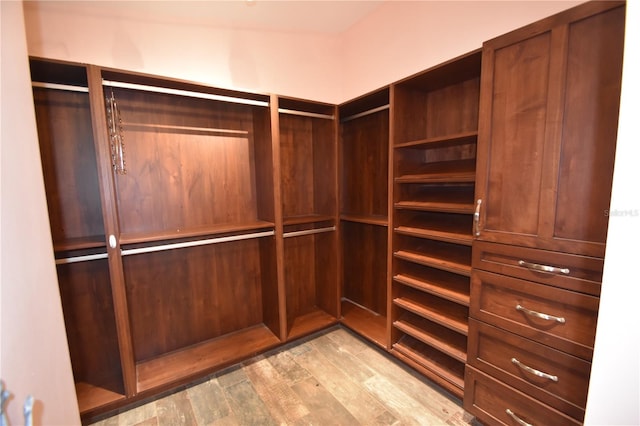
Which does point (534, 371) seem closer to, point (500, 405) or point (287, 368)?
point (500, 405)

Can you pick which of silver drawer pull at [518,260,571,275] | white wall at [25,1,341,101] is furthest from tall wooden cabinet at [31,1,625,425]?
white wall at [25,1,341,101]

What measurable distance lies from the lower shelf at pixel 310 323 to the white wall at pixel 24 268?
1.56 metres

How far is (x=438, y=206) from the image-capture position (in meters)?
1.69

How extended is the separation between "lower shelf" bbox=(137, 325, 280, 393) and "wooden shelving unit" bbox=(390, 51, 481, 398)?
1.18 meters

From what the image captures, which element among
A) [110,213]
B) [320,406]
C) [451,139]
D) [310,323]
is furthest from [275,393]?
[451,139]

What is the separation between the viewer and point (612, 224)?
0.92 meters

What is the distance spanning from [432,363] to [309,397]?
0.91 metres

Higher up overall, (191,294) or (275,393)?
(191,294)

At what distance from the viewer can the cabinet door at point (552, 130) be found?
1.04 m

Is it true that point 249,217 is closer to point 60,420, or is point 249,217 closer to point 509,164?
point 60,420

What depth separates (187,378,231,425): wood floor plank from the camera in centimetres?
168

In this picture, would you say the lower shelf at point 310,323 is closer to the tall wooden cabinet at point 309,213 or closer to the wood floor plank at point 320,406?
the tall wooden cabinet at point 309,213

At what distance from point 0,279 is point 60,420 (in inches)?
28.4

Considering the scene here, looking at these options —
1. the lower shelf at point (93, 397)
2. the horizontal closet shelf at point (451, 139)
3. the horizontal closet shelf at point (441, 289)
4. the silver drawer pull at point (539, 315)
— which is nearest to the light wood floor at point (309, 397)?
the lower shelf at point (93, 397)
